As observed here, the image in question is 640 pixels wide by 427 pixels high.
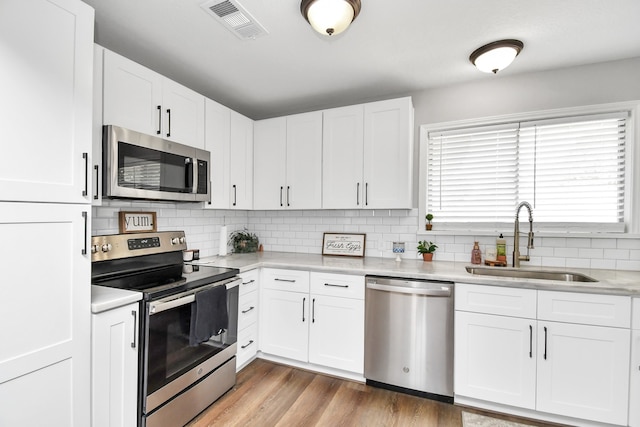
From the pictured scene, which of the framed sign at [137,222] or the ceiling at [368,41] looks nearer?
the ceiling at [368,41]

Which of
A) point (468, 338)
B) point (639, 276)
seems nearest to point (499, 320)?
point (468, 338)

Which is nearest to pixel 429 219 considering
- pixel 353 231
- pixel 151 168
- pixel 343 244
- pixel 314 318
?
pixel 353 231

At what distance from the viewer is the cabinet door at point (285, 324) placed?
2.62 m

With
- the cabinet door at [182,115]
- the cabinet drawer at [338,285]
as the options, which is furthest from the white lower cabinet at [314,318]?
the cabinet door at [182,115]

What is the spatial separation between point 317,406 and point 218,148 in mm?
2225

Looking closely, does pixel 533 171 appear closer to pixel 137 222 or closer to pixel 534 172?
pixel 534 172

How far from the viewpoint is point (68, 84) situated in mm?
1379

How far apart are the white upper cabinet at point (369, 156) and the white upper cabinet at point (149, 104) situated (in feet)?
3.92

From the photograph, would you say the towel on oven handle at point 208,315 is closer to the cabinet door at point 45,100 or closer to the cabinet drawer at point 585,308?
the cabinet door at point 45,100

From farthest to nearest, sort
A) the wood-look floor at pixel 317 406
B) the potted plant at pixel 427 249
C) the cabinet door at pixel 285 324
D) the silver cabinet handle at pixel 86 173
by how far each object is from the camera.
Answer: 1. the potted plant at pixel 427 249
2. the cabinet door at pixel 285 324
3. the wood-look floor at pixel 317 406
4. the silver cabinet handle at pixel 86 173

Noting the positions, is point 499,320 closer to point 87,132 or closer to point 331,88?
point 331,88

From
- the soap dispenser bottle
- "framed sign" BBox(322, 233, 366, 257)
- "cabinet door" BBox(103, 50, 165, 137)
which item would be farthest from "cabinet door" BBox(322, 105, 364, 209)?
"cabinet door" BBox(103, 50, 165, 137)

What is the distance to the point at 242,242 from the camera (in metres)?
3.34

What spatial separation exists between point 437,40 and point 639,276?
2.15 m
